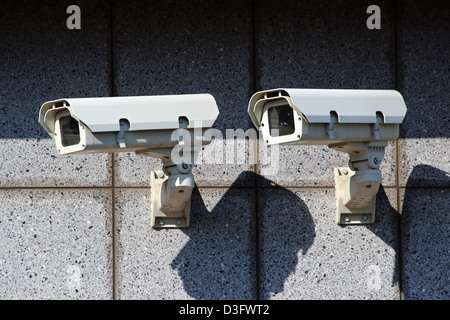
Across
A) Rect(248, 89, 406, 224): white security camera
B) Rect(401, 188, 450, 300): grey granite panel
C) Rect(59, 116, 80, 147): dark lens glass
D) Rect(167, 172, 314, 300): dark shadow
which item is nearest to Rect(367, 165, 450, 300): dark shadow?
Rect(401, 188, 450, 300): grey granite panel

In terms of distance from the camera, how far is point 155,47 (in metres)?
2.77

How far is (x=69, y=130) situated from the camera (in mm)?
2396

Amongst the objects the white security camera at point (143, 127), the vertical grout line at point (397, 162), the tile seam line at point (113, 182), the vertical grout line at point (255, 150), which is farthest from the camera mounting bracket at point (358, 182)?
the tile seam line at point (113, 182)

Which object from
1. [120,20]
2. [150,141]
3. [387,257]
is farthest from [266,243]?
[120,20]

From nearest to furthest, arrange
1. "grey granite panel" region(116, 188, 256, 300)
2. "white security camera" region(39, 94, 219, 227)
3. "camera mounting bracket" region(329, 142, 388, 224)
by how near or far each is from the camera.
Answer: "white security camera" region(39, 94, 219, 227)
"camera mounting bracket" region(329, 142, 388, 224)
"grey granite panel" region(116, 188, 256, 300)

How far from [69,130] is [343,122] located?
0.93m

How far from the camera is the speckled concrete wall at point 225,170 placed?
2.72 m

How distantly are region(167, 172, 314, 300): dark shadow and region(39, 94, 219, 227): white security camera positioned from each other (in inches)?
→ 7.6

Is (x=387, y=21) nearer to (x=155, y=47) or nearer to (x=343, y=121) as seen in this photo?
(x=343, y=121)

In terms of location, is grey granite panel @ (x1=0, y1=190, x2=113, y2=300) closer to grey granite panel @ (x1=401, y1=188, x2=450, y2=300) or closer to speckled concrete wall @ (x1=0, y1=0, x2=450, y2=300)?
speckled concrete wall @ (x1=0, y1=0, x2=450, y2=300)

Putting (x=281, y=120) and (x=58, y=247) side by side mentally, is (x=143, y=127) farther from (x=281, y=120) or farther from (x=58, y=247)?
(x=58, y=247)

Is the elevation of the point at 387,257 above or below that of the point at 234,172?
below

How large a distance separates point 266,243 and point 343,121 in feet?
1.98

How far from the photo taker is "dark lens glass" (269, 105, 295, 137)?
2418mm
